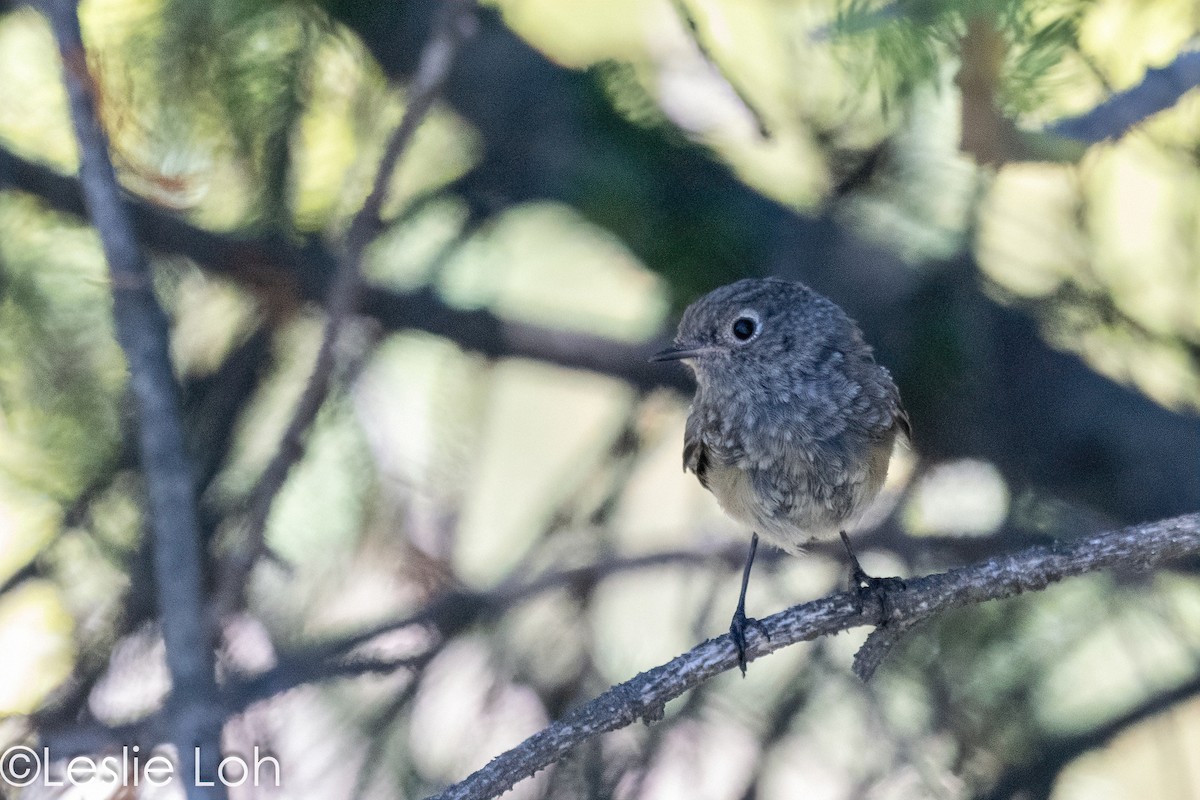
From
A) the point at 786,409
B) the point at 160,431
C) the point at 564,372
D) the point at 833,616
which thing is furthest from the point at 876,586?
the point at 160,431

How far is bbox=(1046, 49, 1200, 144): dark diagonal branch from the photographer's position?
43.0 inches

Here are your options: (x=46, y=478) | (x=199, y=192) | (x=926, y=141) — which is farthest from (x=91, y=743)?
(x=926, y=141)

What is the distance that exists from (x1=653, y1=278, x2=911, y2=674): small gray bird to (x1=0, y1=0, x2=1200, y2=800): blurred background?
0.15 m

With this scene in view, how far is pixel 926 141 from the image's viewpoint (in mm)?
1461

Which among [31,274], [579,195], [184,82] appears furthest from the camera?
[579,195]

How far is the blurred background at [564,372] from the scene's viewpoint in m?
1.45

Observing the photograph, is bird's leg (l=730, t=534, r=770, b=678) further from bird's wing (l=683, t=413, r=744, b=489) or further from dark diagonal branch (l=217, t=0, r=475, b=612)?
dark diagonal branch (l=217, t=0, r=475, b=612)

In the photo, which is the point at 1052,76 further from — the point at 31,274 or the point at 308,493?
the point at 31,274

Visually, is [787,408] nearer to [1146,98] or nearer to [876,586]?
[876,586]

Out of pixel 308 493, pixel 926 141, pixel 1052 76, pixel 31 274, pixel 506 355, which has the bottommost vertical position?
pixel 308 493

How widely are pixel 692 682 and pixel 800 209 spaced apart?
68 centimetres

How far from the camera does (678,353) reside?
1.47 m

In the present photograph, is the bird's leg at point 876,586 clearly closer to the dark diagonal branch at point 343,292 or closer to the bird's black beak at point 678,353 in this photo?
the bird's black beak at point 678,353

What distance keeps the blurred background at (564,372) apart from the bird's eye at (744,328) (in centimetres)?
14
